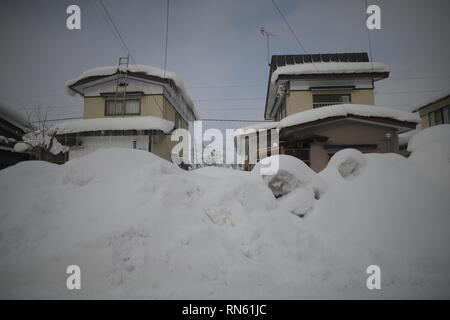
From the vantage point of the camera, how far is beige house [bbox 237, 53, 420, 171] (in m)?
8.64

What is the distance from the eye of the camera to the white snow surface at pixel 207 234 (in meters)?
2.55

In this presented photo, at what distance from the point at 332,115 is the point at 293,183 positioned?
5.43m

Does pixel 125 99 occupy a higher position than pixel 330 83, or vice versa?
pixel 330 83

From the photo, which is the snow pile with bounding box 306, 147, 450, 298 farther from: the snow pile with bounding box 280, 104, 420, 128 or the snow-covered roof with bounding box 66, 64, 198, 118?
the snow-covered roof with bounding box 66, 64, 198, 118

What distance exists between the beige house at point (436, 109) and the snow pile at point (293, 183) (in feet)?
46.6

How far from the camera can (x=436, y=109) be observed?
13359 millimetres

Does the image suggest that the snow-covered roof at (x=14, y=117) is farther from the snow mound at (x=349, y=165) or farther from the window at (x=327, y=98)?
the window at (x=327, y=98)

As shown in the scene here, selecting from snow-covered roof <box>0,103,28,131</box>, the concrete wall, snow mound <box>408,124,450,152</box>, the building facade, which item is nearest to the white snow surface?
snow mound <box>408,124,450,152</box>

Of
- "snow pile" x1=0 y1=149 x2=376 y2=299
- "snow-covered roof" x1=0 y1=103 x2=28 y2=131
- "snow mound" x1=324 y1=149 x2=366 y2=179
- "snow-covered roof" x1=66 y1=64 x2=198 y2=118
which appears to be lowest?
"snow pile" x1=0 y1=149 x2=376 y2=299

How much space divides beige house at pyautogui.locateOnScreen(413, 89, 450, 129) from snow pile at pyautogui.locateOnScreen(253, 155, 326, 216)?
559 inches

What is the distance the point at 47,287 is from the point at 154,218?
1415 mm

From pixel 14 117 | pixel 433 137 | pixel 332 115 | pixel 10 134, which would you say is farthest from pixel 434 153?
pixel 10 134

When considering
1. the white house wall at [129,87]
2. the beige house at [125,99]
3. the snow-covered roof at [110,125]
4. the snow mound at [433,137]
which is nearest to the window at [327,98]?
the snow mound at [433,137]

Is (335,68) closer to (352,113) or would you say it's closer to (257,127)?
(352,113)
